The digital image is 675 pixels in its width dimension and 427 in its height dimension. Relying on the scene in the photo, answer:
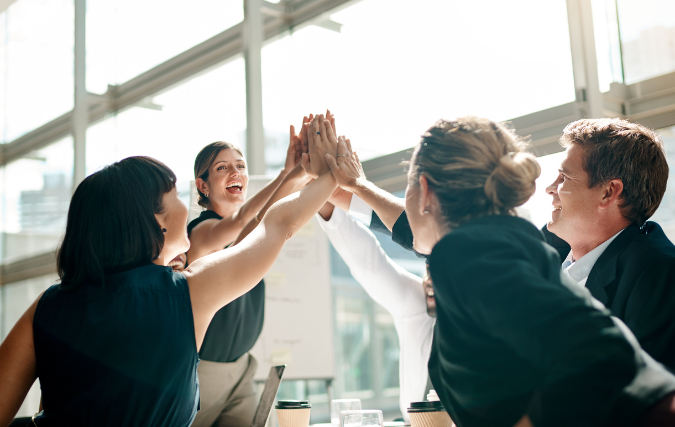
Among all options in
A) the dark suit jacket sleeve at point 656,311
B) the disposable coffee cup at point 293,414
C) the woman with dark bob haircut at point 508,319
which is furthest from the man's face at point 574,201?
the disposable coffee cup at point 293,414

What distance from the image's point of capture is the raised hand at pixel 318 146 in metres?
2.15

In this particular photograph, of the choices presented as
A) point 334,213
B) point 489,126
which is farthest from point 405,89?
point 489,126

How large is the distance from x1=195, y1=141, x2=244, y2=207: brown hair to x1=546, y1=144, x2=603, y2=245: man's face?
1.45 meters

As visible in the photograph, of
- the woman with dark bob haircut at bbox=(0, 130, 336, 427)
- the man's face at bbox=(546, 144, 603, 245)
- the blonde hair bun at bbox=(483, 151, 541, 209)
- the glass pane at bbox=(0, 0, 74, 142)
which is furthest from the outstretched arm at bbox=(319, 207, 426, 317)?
the glass pane at bbox=(0, 0, 74, 142)

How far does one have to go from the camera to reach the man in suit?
135 centimetres

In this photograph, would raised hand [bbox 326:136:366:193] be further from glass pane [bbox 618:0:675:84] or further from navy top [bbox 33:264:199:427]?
glass pane [bbox 618:0:675:84]

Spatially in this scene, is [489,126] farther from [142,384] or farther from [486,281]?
[142,384]

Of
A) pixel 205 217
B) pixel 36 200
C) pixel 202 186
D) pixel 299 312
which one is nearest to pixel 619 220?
pixel 205 217

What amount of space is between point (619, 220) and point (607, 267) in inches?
8.2

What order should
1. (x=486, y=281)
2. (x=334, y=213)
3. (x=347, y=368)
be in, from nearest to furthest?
(x=486, y=281), (x=334, y=213), (x=347, y=368)

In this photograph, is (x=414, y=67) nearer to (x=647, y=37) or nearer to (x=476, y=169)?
(x=647, y=37)

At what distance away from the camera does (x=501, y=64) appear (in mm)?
3225

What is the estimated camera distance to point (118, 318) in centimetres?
118

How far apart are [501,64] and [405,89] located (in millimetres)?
667
